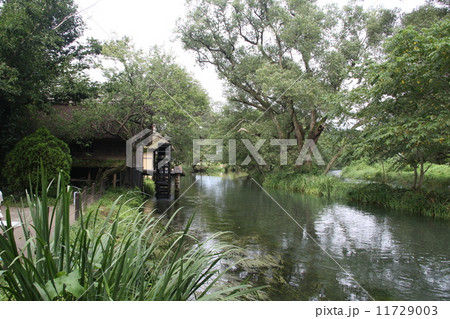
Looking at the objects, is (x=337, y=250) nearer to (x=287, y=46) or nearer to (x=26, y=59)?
A: (x=26, y=59)

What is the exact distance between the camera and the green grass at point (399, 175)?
1983 cm

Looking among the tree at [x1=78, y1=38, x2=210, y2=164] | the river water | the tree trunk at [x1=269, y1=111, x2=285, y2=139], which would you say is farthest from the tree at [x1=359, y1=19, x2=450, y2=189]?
the tree trunk at [x1=269, y1=111, x2=285, y2=139]

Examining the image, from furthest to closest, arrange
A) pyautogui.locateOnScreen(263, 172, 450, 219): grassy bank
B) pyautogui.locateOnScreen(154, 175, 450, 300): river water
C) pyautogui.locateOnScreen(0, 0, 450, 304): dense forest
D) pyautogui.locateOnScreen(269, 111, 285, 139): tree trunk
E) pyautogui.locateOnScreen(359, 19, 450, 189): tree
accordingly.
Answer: pyautogui.locateOnScreen(269, 111, 285, 139): tree trunk < pyautogui.locateOnScreen(263, 172, 450, 219): grassy bank < pyautogui.locateOnScreen(359, 19, 450, 189): tree < pyautogui.locateOnScreen(154, 175, 450, 300): river water < pyautogui.locateOnScreen(0, 0, 450, 304): dense forest

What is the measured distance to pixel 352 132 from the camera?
13.9 metres

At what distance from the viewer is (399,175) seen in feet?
76.1

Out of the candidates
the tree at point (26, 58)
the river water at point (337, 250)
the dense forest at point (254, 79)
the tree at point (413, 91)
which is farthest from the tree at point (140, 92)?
the tree at point (413, 91)

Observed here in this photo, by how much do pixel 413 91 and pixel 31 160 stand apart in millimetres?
12533

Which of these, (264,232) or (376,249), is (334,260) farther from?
(264,232)

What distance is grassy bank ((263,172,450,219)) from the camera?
12.6m

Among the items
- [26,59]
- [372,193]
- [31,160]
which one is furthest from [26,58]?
[372,193]

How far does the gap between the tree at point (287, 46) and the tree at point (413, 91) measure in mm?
5884

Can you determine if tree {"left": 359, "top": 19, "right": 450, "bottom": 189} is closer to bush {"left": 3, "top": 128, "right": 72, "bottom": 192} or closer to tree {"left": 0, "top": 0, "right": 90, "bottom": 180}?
tree {"left": 0, "top": 0, "right": 90, "bottom": 180}

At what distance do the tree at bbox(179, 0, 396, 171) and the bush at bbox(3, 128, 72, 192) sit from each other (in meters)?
11.3

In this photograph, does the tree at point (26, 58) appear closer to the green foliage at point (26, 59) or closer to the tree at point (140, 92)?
the green foliage at point (26, 59)
